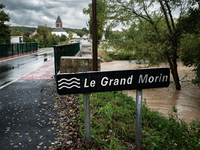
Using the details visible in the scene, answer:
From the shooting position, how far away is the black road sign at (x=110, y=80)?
2.98m

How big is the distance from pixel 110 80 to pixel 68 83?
684mm

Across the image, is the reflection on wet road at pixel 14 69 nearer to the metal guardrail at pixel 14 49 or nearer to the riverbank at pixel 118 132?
the metal guardrail at pixel 14 49

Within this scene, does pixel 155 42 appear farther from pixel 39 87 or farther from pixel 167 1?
pixel 39 87

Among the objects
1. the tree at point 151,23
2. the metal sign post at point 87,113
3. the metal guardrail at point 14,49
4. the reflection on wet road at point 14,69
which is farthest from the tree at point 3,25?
the metal sign post at point 87,113

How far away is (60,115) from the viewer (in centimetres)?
502

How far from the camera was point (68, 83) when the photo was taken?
297 cm

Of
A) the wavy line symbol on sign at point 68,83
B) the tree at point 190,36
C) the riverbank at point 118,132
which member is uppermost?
the tree at point 190,36

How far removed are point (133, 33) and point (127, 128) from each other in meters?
8.44

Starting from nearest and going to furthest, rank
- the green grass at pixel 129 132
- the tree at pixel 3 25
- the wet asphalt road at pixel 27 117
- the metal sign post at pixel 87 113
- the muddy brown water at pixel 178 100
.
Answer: the metal sign post at pixel 87 113 < the green grass at pixel 129 132 < the wet asphalt road at pixel 27 117 < the muddy brown water at pixel 178 100 < the tree at pixel 3 25

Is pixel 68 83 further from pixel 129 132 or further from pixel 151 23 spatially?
pixel 151 23

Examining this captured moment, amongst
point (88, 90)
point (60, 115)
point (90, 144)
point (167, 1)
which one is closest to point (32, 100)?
point (60, 115)

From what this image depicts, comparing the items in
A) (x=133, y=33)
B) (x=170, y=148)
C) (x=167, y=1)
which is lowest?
(x=170, y=148)

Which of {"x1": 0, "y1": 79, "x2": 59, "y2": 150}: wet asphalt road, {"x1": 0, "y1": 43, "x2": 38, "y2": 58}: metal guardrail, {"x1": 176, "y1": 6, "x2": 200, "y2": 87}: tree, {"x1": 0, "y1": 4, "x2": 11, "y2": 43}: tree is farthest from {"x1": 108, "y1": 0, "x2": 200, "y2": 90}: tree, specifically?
{"x1": 0, "y1": 4, "x2": 11, "y2": 43}: tree

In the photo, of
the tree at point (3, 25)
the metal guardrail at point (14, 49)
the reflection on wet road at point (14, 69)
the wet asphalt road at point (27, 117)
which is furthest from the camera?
the tree at point (3, 25)
